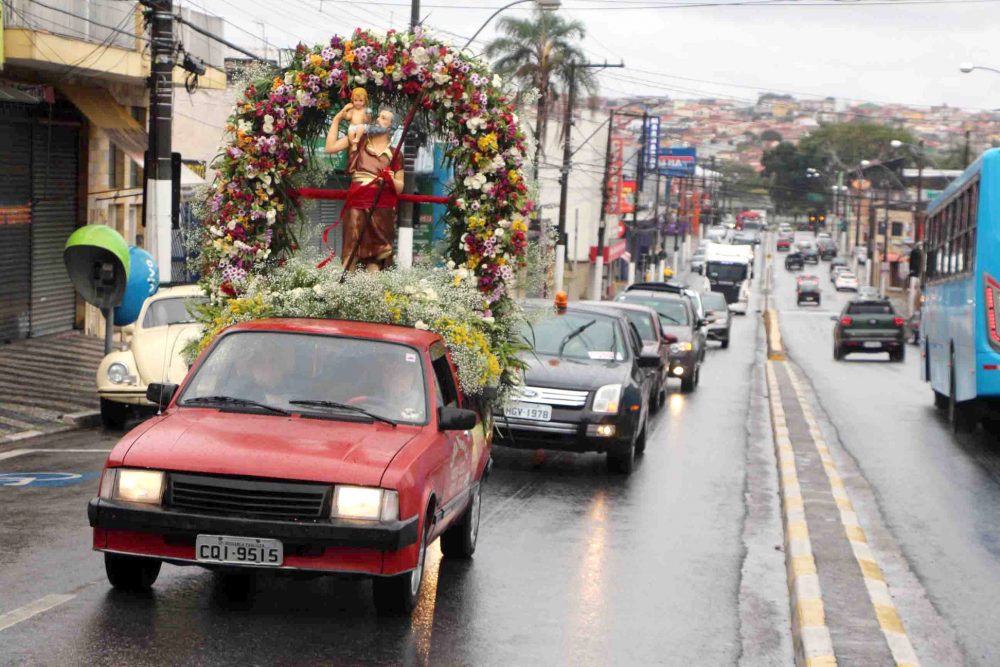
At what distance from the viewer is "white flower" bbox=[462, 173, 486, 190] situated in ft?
38.0

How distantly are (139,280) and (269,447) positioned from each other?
14695 mm

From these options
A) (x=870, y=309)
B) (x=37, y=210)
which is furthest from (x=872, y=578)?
(x=870, y=309)

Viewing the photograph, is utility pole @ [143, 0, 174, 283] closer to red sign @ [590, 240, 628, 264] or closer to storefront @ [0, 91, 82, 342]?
storefront @ [0, 91, 82, 342]

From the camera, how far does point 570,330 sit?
16719 mm

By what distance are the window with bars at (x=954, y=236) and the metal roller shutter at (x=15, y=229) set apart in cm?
1516

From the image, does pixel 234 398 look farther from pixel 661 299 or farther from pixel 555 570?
pixel 661 299

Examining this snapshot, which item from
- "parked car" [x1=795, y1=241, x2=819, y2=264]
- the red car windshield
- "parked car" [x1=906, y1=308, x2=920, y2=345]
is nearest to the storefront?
the red car windshield

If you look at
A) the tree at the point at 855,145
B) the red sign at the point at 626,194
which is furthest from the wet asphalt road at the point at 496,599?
the tree at the point at 855,145

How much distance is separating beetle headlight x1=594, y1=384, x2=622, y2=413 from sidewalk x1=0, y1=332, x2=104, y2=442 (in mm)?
6029

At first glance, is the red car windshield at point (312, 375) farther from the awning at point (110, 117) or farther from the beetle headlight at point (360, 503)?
the awning at point (110, 117)

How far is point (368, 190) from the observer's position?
11797mm

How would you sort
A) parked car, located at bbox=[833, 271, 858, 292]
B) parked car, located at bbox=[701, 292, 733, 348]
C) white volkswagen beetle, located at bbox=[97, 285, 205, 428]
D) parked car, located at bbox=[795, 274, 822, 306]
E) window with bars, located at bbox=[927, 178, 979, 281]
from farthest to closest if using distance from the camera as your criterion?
parked car, located at bbox=[833, 271, 858, 292] < parked car, located at bbox=[795, 274, 822, 306] < parked car, located at bbox=[701, 292, 733, 348] < window with bars, located at bbox=[927, 178, 979, 281] < white volkswagen beetle, located at bbox=[97, 285, 205, 428]

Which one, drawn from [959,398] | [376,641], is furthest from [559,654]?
[959,398]

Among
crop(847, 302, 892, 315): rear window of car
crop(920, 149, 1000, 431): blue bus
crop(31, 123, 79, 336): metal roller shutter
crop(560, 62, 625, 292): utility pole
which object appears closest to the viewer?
crop(920, 149, 1000, 431): blue bus
